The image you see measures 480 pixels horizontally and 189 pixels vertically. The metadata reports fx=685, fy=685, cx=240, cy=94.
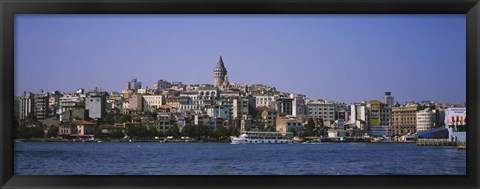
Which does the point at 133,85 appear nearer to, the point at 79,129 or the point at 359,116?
the point at 79,129

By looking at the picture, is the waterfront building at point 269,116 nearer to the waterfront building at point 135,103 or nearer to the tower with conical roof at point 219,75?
the tower with conical roof at point 219,75

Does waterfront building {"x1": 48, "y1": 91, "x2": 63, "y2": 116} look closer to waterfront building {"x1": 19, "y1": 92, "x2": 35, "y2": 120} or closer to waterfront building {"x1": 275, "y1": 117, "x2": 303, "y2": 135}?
waterfront building {"x1": 19, "y1": 92, "x2": 35, "y2": 120}

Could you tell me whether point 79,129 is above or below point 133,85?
below

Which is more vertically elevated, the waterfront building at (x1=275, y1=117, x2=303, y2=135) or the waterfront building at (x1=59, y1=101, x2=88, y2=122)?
the waterfront building at (x1=59, y1=101, x2=88, y2=122)

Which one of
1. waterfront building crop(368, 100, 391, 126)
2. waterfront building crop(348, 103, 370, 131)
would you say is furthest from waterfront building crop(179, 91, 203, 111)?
waterfront building crop(368, 100, 391, 126)

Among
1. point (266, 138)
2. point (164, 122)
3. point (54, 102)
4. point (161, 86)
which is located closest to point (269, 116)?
point (266, 138)

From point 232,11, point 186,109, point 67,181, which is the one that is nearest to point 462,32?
point 232,11

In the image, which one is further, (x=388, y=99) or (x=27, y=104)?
(x=388, y=99)
